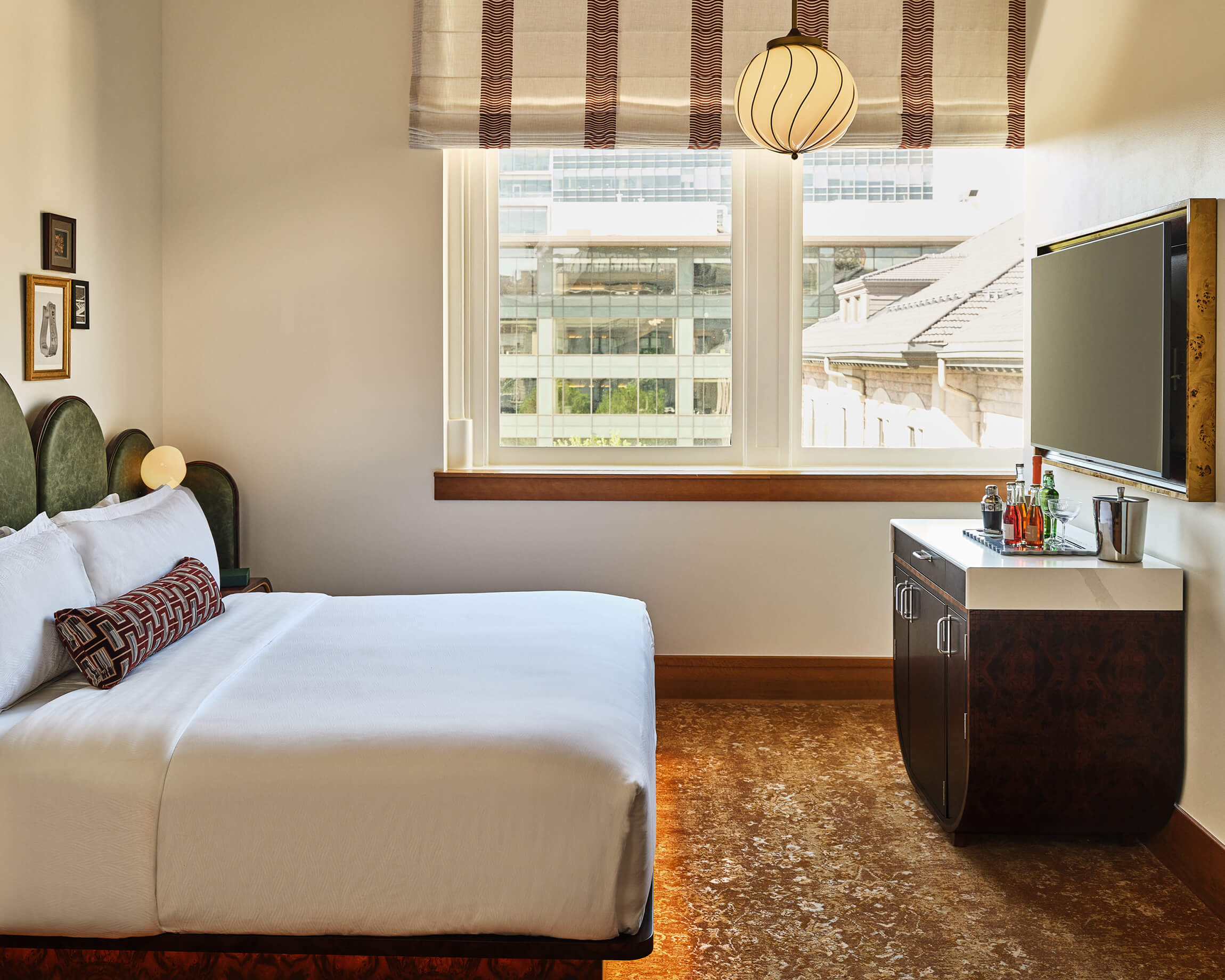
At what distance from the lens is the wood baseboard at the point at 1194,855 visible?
2447 millimetres

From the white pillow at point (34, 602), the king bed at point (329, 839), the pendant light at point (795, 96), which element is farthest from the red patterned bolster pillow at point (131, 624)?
the pendant light at point (795, 96)

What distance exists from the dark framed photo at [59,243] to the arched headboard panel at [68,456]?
1.39 feet

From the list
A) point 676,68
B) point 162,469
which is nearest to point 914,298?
point 676,68

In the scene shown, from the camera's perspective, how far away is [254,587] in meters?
3.63

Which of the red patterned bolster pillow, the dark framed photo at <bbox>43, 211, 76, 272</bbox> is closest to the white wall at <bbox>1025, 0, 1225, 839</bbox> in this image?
the red patterned bolster pillow

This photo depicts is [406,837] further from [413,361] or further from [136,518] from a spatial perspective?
[413,361]

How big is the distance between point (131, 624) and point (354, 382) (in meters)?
1.80

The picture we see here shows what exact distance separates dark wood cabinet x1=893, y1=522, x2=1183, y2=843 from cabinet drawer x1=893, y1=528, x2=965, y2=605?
3 centimetres

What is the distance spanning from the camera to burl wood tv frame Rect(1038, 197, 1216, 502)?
246 centimetres

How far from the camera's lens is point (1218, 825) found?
246 centimetres

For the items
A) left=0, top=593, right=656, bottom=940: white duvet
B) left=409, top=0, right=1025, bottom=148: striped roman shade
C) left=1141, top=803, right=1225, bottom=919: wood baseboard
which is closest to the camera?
left=0, top=593, right=656, bottom=940: white duvet

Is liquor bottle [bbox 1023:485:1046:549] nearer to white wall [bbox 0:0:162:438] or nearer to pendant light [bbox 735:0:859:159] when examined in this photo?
pendant light [bbox 735:0:859:159]

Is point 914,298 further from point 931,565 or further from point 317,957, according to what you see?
point 317,957

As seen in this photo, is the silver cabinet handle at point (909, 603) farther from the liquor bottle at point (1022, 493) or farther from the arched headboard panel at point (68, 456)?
the arched headboard panel at point (68, 456)
